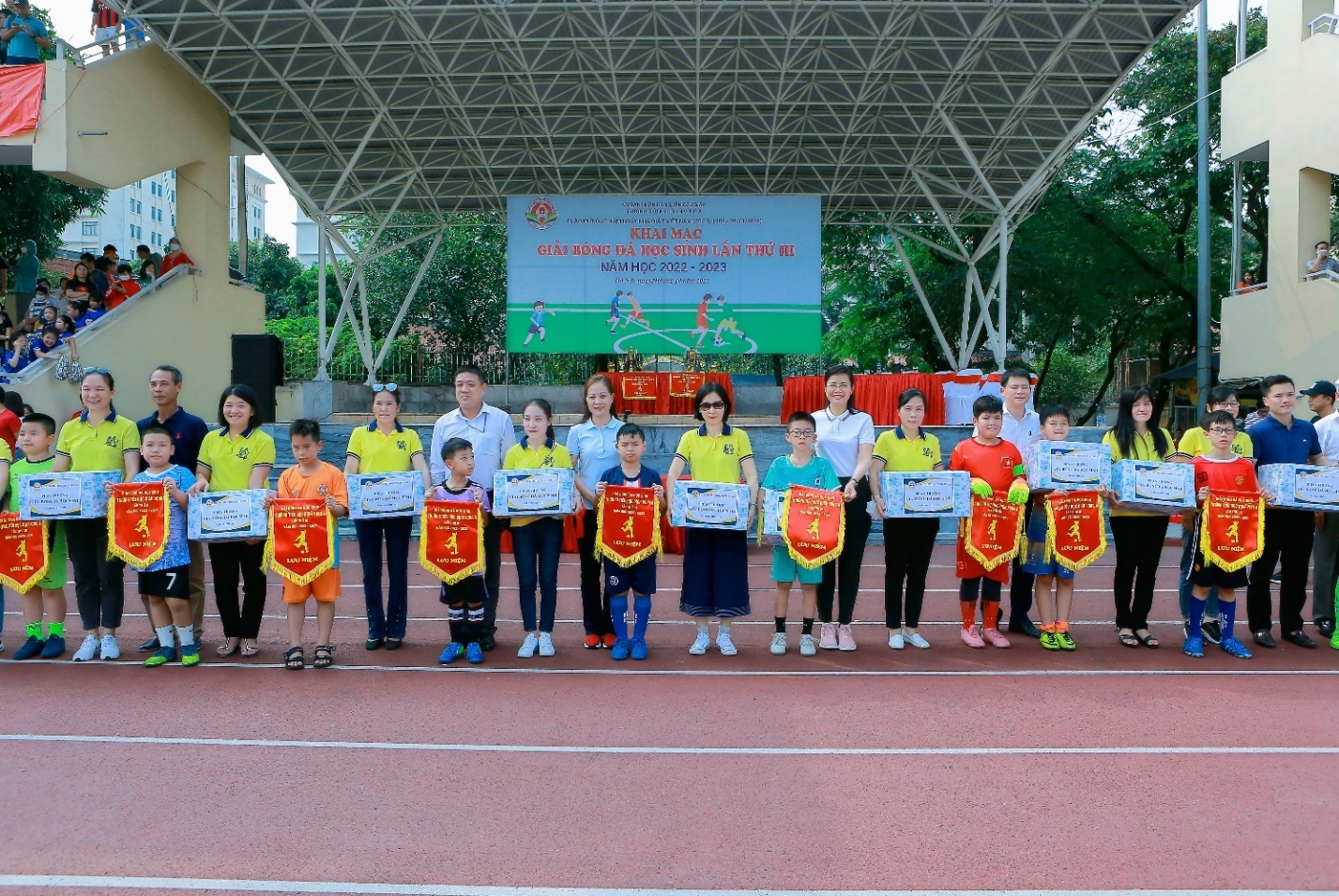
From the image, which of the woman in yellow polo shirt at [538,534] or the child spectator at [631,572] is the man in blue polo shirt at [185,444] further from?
the child spectator at [631,572]

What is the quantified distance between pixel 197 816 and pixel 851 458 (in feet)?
14.7

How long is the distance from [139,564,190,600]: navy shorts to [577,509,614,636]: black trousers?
2.49 m

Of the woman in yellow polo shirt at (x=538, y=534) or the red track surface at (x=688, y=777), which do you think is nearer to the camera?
the red track surface at (x=688, y=777)

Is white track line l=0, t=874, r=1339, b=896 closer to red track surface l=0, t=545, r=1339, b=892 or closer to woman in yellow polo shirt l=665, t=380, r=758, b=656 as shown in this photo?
red track surface l=0, t=545, r=1339, b=892

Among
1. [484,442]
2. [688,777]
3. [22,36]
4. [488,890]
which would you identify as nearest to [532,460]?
[484,442]

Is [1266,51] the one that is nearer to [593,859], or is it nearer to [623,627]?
[623,627]

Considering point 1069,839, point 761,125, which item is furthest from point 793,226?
point 1069,839

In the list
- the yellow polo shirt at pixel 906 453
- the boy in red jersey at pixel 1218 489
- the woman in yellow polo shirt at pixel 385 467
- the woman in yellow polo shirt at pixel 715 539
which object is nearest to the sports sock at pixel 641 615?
the woman in yellow polo shirt at pixel 715 539

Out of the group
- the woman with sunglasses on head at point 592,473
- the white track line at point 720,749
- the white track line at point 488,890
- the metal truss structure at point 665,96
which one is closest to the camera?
the white track line at point 488,890

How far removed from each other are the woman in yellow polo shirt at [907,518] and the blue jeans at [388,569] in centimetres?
314

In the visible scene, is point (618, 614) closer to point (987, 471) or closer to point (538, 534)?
point (538, 534)

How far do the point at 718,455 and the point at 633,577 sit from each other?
966 millimetres

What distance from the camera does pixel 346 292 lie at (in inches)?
859

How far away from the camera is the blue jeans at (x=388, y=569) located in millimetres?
6996
